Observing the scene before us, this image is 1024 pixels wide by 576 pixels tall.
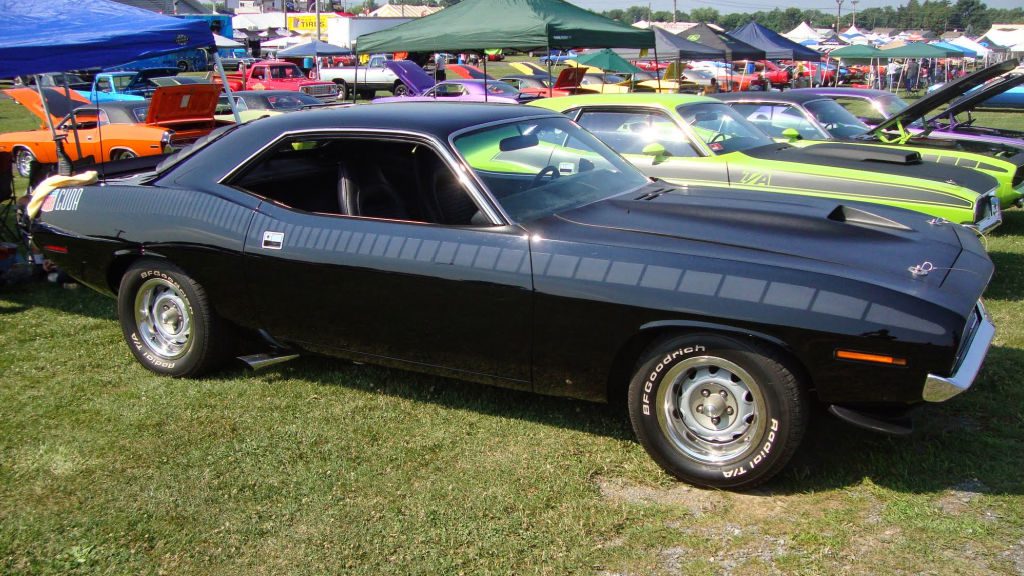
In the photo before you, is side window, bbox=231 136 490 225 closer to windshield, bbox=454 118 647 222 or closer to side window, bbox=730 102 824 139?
windshield, bbox=454 118 647 222

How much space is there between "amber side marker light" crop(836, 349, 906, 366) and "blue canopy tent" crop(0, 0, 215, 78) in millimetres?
6228

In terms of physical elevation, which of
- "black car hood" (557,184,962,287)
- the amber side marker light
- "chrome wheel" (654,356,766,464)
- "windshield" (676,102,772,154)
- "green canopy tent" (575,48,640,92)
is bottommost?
"chrome wheel" (654,356,766,464)

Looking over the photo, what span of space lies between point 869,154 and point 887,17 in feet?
472

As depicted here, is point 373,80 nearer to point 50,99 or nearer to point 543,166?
point 50,99

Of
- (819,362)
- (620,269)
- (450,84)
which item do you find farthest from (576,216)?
(450,84)

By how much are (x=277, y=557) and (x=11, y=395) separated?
93.3 inches

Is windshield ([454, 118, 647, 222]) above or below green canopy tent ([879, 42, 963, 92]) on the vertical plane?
below

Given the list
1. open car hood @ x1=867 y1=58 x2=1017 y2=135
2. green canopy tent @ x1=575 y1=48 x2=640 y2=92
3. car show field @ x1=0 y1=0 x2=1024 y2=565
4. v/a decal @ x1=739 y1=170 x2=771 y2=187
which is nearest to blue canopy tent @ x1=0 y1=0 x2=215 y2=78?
car show field @ x1=0 y1=0 x2=1024 y2=565

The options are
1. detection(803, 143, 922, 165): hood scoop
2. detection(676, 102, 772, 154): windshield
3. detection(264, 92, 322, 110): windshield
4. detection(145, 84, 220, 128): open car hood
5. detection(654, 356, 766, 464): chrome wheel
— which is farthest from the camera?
detection(264, 92, 322, 110): windshield

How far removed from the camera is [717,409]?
3236mm

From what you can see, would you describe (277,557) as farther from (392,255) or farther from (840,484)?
(840,484)

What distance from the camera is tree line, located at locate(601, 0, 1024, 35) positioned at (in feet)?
355

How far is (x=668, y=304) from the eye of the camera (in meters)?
3.18

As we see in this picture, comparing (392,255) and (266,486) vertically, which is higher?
(392,255)
